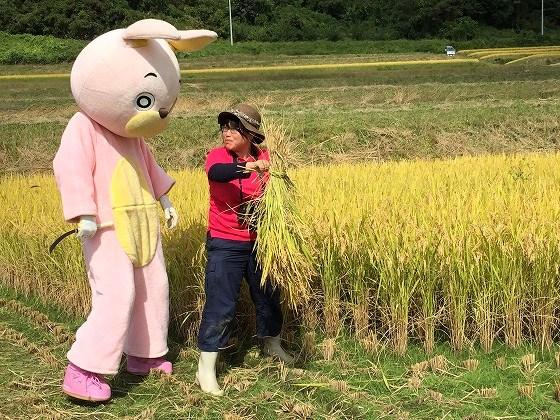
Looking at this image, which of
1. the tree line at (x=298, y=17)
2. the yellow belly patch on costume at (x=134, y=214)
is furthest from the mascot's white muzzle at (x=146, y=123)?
the tree line at (x=298, y=17)

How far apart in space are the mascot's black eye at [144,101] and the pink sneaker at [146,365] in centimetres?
127

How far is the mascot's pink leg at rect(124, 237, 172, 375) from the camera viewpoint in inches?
139

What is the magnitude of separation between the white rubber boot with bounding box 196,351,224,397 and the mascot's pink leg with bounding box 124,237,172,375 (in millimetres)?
304

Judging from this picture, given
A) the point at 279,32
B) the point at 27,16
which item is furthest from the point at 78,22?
the point at 279,32

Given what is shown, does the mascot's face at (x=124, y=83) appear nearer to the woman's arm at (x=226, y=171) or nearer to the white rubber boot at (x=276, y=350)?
the woman's arm at (x=226, y=171)

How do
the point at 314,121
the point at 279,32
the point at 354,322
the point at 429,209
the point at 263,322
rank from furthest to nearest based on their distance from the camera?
1. the point at 279,32
2. the point at 314,121
3. the point at 429,209
4. the point at 354,322
5. the point at 263,322

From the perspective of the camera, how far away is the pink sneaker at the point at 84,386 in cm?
325

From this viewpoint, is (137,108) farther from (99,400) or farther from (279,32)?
(279,32)

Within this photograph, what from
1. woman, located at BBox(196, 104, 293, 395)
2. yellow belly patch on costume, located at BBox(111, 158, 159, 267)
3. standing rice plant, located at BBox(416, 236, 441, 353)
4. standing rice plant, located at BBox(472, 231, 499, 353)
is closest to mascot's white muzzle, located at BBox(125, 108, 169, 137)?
yellow belly patch on costume, located at BBox(111, 158, 159, 267)

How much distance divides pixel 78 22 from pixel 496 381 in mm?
38362

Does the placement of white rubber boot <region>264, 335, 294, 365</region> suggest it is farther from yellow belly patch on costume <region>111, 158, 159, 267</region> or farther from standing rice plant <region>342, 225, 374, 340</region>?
yellow belly patch on costume <region>111, 158, 159, 267</region>

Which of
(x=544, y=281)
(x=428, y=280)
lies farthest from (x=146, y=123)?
(x=544, y=281)

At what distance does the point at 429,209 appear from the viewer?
4164 millimetres

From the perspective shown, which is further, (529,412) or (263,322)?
(263,322)
